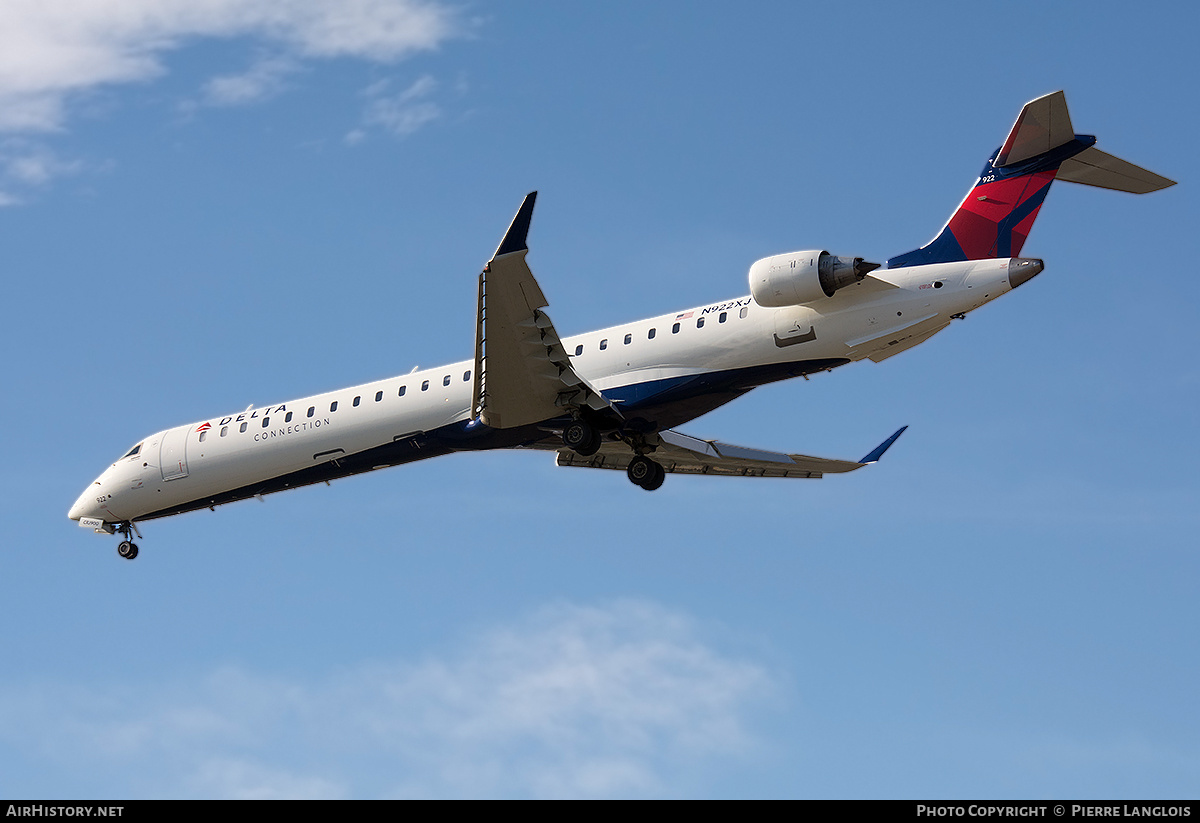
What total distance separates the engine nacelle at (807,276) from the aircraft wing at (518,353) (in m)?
4.13

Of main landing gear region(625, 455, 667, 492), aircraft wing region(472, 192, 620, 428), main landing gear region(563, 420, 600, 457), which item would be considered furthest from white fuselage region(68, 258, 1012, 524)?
main landing gear region(625, 455, 667, 492)

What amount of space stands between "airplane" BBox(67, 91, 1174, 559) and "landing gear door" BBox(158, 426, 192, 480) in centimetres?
35

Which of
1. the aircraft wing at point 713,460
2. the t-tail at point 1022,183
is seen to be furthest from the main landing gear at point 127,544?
the t-tail at point 1022,183

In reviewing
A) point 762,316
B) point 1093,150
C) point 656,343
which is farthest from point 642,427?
point 1093,150

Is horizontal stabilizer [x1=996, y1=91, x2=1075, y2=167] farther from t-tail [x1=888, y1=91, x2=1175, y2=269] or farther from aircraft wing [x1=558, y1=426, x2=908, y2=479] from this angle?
aircraft wing [x1=558, y1=426, x2=908, y2=479]

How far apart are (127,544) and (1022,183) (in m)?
22.2

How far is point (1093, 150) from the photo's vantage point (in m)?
26.2

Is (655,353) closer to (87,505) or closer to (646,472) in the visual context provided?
(646,472)

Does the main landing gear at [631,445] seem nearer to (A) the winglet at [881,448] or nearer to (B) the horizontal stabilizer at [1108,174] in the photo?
(A) the winglet at [881,448]

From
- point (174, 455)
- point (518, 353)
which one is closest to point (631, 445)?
point (518, 353)

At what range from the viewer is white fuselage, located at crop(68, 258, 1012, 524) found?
85.8ft

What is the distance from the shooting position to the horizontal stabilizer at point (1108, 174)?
26156 mm
